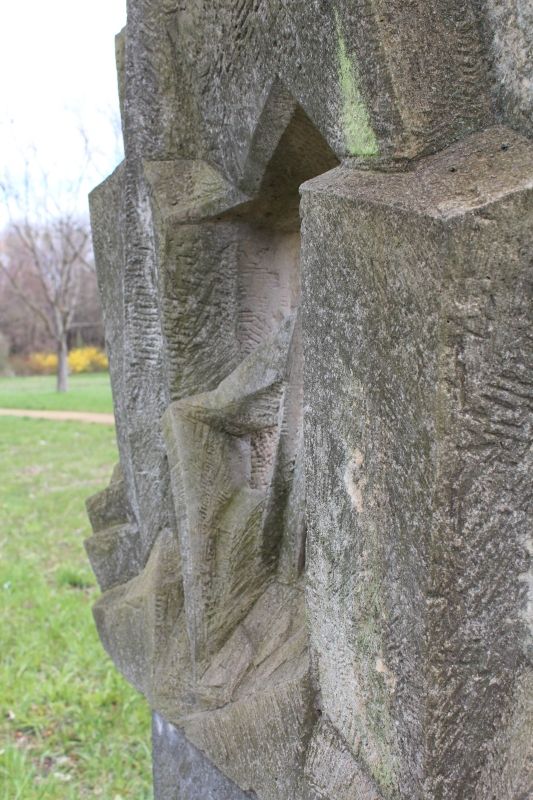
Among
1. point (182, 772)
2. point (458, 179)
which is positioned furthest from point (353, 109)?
point (182, 772)

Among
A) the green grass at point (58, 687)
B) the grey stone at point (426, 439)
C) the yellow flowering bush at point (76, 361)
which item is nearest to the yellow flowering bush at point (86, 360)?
the yellow flowering bush at point (76, 361)

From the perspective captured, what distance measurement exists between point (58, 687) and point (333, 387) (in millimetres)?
2432

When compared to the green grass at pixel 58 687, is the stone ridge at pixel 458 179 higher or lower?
higher

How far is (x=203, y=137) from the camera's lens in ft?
4.56

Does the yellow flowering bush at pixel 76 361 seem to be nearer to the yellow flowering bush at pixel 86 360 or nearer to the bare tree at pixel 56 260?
the yellow flowering bush at pixel 86 360

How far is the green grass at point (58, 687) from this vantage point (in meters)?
2.41

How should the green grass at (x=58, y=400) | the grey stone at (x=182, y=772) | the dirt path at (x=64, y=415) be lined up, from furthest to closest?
the green grass at (x=58, y=400), the dirt path at (x=64, y=415), the grey stone at (x=182, y=772)

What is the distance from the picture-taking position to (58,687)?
9.43 feet

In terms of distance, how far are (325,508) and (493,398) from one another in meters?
0.31

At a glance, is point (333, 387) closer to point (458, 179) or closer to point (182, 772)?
point (458, 179)

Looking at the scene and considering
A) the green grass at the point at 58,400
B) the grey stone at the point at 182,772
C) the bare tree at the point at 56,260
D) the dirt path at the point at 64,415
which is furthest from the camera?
the bare tree at the point at 56,260

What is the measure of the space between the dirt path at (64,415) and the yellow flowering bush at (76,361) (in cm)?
1200

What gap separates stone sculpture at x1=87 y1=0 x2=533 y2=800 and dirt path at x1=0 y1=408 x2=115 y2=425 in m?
9.13

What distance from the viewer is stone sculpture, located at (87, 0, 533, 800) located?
804 millimetres
